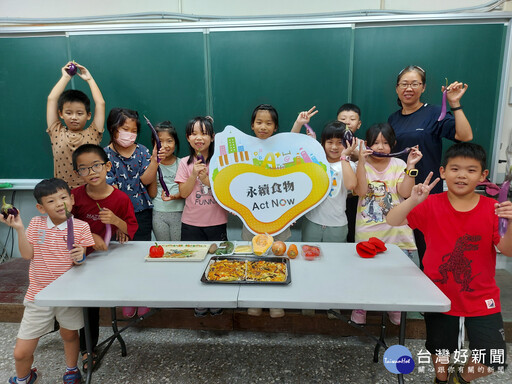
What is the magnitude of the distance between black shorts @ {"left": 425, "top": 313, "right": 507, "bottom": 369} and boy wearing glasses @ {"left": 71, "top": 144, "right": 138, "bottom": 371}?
1692mm

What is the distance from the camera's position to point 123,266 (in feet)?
5.20

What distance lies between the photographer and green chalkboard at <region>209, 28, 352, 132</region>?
259 cm

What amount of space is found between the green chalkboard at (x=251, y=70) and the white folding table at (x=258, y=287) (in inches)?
58.3

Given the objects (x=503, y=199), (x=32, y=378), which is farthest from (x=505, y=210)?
(x=32, y=378)

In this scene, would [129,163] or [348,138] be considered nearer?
[348,138]

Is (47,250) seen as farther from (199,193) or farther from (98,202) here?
(199,193)

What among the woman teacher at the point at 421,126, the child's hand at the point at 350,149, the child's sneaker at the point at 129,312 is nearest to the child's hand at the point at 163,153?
the child's sneaker at the point at 129,312

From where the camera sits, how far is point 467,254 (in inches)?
56.6

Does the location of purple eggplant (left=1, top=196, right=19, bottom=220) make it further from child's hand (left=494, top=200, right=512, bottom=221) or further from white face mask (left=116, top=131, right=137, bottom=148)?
child's hand (left=494, top=200, right=512, bottom=221)

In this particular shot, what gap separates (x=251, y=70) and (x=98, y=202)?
162 centimetres

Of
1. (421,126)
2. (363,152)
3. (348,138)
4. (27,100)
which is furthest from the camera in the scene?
(27,100)

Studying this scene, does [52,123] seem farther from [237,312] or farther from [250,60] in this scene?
A: [237,312]

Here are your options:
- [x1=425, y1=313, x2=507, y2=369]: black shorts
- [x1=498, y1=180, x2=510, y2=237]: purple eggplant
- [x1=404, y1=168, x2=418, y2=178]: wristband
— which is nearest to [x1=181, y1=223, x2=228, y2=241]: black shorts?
[x1=404, y1=168, x2=418, y2=178]: wristband
